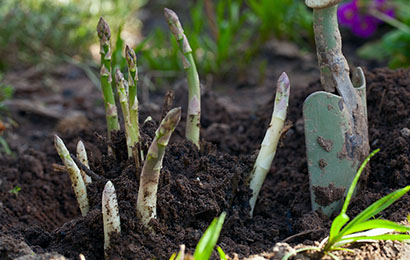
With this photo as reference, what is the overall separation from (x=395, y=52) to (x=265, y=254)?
8.30ft

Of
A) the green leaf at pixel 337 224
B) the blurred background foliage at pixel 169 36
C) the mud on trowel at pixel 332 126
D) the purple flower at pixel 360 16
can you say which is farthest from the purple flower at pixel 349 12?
the green leaf at pixel 337 224

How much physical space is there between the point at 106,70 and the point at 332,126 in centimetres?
82

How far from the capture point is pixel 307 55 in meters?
4.08

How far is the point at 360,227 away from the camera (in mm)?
1314

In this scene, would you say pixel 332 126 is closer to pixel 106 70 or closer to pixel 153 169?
pixel 153 169

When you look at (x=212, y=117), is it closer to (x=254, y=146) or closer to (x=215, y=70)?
(x=254, y=146)

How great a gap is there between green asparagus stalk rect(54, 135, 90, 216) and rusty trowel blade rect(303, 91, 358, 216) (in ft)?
2.64

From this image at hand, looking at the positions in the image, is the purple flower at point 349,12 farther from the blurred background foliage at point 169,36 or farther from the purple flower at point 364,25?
the blurred background foliage at point 169,36

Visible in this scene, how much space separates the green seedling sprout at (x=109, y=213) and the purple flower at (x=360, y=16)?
326cm

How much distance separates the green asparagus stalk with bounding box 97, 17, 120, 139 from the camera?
5.29ft

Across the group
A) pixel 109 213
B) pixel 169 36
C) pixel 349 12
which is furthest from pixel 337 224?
pixel 349 12

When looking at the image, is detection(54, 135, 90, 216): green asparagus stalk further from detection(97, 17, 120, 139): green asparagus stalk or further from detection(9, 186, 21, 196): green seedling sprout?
detection(9, 186, 21, 196): green seedling sprout

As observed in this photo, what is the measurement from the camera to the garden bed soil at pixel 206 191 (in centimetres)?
148

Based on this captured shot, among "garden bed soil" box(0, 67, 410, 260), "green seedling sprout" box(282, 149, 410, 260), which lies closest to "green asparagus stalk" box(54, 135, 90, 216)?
"garden bed soil" box(0, 67, 410, 260)
